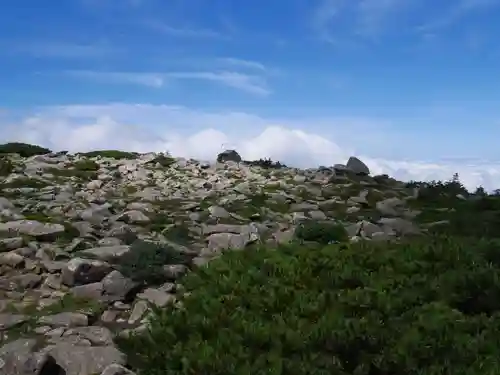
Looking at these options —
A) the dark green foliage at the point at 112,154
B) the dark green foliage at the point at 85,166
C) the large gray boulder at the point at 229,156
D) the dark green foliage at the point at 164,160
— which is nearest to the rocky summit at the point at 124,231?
the dark green foliage at the point at 85,166

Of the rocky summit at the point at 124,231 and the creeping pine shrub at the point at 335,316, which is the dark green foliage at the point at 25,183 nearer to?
the rocky summit at the point at 124,231

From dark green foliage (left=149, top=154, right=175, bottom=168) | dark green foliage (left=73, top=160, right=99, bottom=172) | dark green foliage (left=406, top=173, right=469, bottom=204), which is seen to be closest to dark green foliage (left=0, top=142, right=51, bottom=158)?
dark green foliage (left=73, top=160, right=99, bottom=172)

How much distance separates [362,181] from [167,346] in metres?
15.1

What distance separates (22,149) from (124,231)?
20.9 metres

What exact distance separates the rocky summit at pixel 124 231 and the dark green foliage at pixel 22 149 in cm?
748

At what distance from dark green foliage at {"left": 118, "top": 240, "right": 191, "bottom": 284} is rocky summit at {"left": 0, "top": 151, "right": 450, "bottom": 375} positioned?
21mm

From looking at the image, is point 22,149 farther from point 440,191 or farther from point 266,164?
point 440,191

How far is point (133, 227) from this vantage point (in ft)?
45.2

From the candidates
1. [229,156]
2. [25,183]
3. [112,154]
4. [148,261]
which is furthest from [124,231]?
[112,154]

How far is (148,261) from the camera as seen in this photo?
33.9 ft

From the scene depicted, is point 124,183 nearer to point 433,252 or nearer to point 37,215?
point 37,215

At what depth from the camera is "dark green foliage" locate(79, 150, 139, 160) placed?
2962 centimetres

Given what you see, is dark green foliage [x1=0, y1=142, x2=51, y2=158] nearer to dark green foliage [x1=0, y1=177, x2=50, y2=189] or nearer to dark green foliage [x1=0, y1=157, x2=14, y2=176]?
dark green foliage [x1=0, y1=157, x2=14, y2=176]

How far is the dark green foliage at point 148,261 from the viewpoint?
33.0ft
